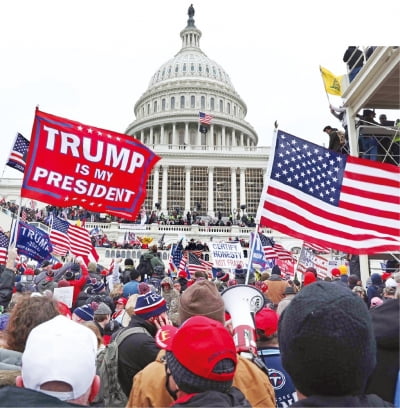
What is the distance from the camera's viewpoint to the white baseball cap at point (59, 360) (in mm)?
1692

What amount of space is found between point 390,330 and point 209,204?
170 feet

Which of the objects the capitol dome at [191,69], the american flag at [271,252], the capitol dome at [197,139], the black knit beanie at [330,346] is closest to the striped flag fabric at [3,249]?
the american flag at [271,252]

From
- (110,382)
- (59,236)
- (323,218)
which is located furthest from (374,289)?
(59,236)

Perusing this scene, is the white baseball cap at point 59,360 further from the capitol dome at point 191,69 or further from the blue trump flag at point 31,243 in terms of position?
the capitol dome at point 191,69

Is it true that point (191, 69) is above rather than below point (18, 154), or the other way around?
above

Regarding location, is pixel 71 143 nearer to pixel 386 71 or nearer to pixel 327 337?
pixel 327 337

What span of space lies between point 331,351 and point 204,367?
51 cm

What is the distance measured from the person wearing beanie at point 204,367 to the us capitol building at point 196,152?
3338 cm

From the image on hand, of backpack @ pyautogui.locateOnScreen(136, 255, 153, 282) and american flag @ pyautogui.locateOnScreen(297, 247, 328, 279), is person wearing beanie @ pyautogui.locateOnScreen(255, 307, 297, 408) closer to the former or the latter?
backpack @ pyautogui.locateOnScreen(136, 255, 153, 282)

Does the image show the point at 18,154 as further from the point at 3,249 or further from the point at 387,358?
the point at 387,358

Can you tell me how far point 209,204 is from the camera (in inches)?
2125

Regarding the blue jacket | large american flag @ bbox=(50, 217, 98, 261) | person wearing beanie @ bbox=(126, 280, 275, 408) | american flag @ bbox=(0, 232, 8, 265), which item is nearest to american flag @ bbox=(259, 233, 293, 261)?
large american flag @ bbox=(50, 217, 98, 261)

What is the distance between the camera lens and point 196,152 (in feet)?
179

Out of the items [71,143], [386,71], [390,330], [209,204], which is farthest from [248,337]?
[209,204]
